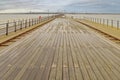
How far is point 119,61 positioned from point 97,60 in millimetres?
775

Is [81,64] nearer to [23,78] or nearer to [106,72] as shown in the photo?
[106,72]

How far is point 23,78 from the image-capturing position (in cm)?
598

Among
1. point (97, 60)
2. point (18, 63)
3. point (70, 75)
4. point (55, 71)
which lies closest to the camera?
point (70, 75)

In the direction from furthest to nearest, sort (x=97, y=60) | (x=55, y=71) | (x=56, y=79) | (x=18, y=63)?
(x=97, y=60) → (x=18, y=63) → (x=55, y=71) → (x=56, y=79)

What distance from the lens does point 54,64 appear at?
7.76 meters

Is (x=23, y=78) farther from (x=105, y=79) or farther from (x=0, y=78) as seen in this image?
(x=105, y=79)

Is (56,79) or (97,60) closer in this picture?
(56,79)

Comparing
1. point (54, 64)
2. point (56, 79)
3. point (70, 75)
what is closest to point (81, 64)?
point (54, 64)

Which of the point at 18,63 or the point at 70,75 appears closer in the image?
the point at 70,75

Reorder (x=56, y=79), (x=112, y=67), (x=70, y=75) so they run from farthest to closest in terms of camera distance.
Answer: (x=112, y=67) < (x=70, y=75) < (x=56, y=79)

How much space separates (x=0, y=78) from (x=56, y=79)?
4.68 ft

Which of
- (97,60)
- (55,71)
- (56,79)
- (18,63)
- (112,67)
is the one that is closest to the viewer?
(56,79)

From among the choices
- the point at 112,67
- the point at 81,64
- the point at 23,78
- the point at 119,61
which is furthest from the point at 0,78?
the point at 119,61

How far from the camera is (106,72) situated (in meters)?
6.65
